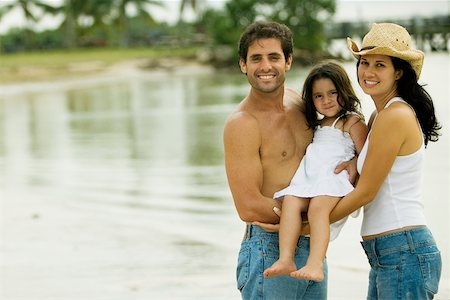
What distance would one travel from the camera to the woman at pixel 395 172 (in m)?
2.74

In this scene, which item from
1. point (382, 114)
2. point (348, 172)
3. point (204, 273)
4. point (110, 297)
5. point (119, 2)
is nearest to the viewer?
point (382, 114)

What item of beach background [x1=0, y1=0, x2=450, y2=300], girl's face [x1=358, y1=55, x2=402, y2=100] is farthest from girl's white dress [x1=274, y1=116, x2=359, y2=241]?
beach background [x1=0, y1=0, x2=450, y2=300]

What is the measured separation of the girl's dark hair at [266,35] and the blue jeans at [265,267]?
72cm

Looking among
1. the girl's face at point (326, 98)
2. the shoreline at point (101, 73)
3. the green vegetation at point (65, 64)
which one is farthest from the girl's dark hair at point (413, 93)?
the green vegetation at point (65, 64)

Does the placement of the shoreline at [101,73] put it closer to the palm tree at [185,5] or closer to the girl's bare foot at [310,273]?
the palm tree at [185,5]

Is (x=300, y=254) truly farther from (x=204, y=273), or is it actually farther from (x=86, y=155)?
(x=86, y=155)

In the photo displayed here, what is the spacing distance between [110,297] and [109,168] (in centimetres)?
606

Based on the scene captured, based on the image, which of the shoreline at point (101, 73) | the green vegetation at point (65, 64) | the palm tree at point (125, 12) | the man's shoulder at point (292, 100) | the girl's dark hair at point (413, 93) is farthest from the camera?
the palm tree at point (125, 12)

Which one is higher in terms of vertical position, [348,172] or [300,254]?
[348,172]

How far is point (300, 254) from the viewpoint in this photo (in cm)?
300

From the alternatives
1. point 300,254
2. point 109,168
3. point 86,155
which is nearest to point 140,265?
point 300,254

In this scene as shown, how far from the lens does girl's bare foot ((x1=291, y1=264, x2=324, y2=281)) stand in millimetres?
2844

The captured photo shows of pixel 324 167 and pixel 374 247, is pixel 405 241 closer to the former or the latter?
pixel 374 247

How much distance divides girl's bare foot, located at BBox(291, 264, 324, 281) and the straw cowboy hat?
32.4 inches
